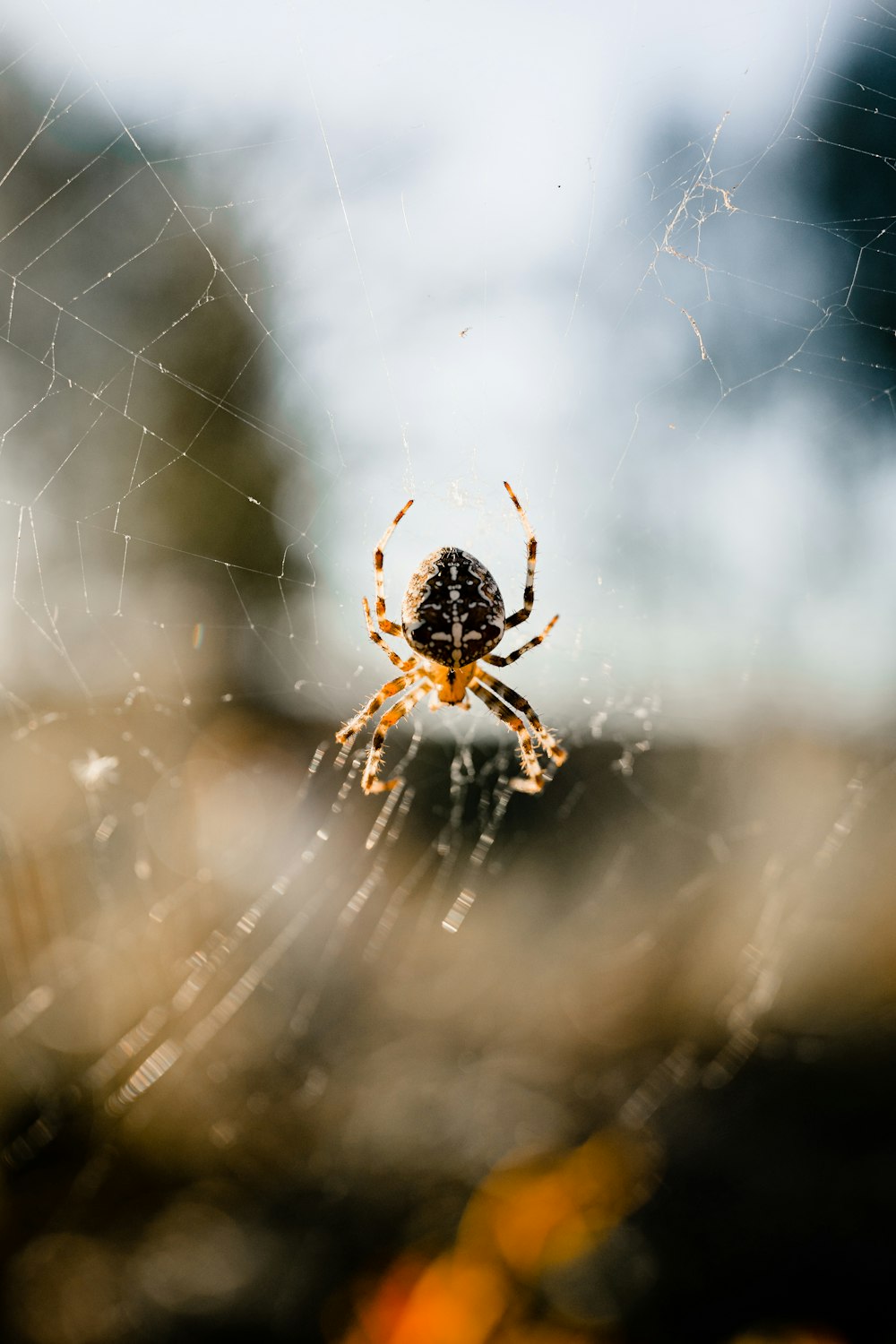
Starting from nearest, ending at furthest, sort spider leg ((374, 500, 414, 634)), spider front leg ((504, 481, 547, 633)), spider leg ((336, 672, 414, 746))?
spider leg ((374, 500, 414, 634)), spider front leg ((504, 481, 547, 633)), spider leg ((336, 672, 414, 746))

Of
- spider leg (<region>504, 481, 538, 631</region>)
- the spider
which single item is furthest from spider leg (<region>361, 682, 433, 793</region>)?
spider leg (<region>504, 481, 538, 631</region>)

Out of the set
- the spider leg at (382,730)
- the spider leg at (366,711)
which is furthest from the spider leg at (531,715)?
the spider leg at (366,711)

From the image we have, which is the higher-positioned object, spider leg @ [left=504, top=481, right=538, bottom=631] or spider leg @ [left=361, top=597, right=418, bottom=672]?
spider leg @ [left=504, top=481, right=538, bottom=631]

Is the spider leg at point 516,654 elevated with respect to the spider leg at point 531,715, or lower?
elevated

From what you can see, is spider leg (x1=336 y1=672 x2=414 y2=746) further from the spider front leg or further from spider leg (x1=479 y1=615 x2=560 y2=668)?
the spider front leg

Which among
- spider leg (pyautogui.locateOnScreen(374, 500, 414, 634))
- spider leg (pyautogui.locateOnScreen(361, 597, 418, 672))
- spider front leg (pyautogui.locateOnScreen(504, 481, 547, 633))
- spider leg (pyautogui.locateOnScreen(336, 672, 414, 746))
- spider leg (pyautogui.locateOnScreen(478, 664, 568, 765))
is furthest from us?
spider leg (pyautogui.locateOnScreen(478, 664, 568, 765))

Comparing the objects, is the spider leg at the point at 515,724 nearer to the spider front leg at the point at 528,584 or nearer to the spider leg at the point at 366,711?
the spider leg at the point at 366,711

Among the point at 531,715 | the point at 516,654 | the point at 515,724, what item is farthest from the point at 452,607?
the point at 515,724
